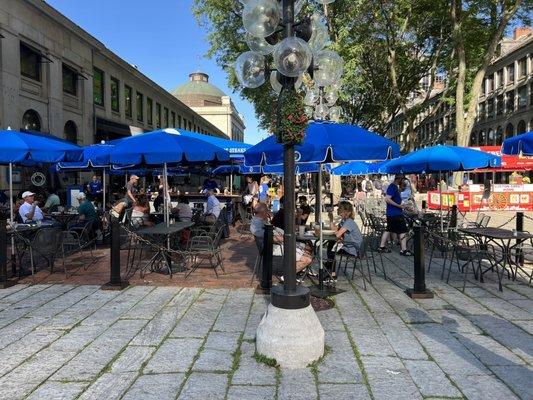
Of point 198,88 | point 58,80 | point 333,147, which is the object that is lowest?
point 333,147

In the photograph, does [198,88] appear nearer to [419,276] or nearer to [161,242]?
[161,242]

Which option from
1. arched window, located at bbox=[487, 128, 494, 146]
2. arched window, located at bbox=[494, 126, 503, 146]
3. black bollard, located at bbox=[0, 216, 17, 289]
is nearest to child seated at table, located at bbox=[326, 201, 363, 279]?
black bollard, located at bbox=[0, 216, 17, 289]

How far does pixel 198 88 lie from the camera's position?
98125mm

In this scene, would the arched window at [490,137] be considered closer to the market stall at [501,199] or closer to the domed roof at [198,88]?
the market stall at [501,199]

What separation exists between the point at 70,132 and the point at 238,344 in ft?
70.9

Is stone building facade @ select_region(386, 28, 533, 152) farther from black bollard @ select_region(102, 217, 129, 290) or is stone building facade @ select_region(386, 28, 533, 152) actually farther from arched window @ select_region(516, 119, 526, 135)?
black bollard @ select_region(102, 217, 129, 290)

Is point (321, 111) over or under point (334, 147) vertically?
over

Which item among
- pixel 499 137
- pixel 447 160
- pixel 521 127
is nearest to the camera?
pixel 447 160

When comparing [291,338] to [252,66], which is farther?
[252,66]

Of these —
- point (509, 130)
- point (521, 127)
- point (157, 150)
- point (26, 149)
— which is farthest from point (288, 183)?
point (509, 130)

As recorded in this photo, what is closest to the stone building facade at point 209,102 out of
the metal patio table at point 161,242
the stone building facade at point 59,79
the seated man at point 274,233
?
the stone building facade at point 59,79

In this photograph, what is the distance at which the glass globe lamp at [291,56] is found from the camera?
4219 mm

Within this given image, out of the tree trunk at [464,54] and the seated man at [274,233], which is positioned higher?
the tree trunk at [464,54]

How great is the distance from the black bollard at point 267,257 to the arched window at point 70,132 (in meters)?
19.1
